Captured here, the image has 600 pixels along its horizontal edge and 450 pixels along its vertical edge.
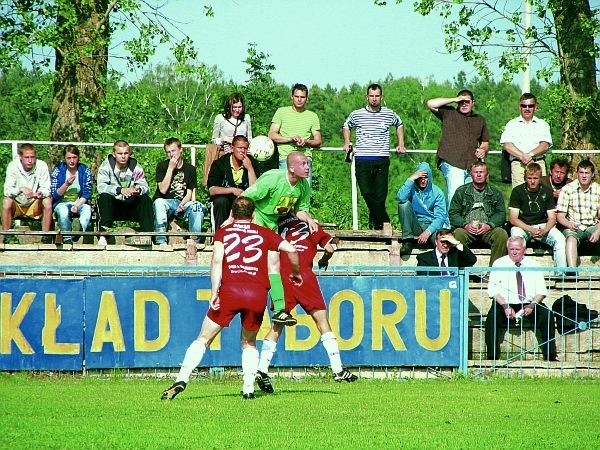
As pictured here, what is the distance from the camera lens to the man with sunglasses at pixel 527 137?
65.1 ft

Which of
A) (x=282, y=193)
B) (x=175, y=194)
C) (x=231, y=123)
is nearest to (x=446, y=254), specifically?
(x=231, y=123)

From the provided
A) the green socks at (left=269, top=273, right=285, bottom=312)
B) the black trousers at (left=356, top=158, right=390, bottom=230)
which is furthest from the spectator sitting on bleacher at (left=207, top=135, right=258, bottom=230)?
the green socks at (left=269, top=273, right=285, bottom=312)

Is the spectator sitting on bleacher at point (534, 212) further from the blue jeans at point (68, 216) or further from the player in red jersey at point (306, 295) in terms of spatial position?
the blue jeans at point (68, 216)

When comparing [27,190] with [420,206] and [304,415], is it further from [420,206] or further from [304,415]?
[304,415]

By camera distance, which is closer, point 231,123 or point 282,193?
point 282,193

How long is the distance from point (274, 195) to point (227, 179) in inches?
167

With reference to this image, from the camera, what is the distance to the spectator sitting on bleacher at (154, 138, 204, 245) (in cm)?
1923

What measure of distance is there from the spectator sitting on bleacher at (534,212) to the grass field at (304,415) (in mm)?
3419

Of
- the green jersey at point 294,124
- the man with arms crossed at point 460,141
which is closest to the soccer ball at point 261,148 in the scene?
the green jersey at point 294,124

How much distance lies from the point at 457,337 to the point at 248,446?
7705 mm

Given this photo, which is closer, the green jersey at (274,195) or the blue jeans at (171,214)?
the green jersey at (274,195)

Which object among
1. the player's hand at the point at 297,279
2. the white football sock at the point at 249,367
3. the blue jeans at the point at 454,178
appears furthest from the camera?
the blue jeans at the point at 454,178

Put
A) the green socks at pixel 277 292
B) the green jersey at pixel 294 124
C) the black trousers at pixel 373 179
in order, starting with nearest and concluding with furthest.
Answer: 1. the green socks at pixel 277 292
2. the green jersey at pixel 294 124
3. the black trousers at pixel 373 179

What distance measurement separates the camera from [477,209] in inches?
747
